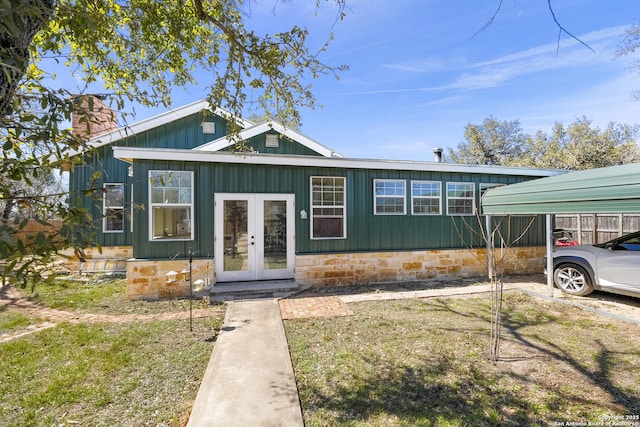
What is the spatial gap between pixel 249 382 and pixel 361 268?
4809 millimetres

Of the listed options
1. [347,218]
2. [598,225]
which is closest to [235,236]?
[347,218]

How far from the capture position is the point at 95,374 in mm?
3461

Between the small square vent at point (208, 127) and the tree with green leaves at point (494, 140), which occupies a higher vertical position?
the tree with green leaves at point (494, 140)

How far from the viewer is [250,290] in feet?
21.5

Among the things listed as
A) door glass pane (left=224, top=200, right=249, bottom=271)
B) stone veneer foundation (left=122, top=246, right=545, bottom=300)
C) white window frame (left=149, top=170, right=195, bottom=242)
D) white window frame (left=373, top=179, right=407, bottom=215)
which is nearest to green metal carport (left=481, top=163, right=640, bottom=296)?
stone veneer foundation (left=122, top=246, right=545, bottom=300)

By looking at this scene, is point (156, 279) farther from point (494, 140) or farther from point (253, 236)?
point (494, 140)

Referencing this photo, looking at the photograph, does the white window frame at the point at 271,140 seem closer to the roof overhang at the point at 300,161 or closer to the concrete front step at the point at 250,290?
the roof overhang at the point at 300,161

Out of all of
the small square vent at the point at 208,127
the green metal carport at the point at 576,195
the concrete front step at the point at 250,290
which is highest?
the small square vent at the point at 208,127

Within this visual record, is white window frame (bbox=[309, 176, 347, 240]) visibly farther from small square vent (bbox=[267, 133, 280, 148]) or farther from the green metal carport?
the green metal carport

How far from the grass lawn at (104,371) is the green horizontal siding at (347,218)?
2122 millimetres

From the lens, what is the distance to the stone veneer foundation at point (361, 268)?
253 inches

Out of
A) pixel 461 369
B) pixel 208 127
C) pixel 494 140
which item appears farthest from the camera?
pixel 494 140

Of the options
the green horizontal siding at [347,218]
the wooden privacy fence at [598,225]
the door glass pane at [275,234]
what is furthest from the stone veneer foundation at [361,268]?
the wooden privacy fence at [598,225]

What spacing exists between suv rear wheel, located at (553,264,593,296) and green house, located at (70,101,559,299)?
192 centimetres
